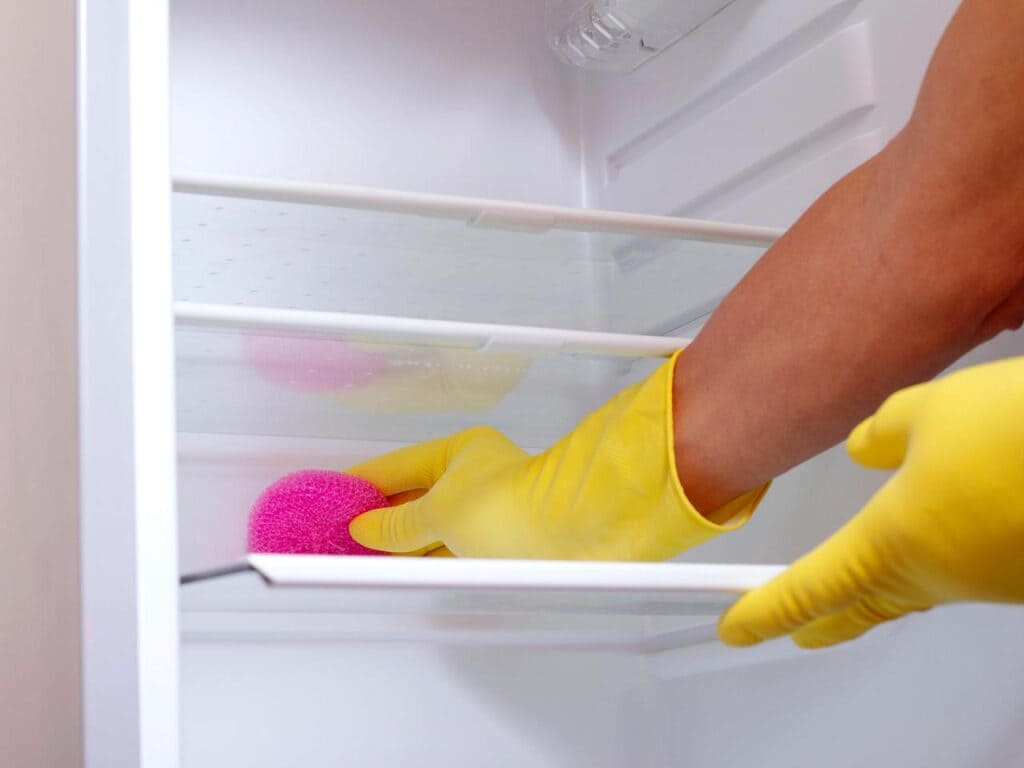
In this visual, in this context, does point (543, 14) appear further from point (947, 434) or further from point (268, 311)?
point (947, 434)

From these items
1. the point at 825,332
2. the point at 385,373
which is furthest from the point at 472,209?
the point at 825,332

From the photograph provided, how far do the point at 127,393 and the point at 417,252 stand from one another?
537mm

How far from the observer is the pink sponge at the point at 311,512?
50.0 inches

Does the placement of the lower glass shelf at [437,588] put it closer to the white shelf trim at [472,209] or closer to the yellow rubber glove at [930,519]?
the yellow rubber glove at [930,519]

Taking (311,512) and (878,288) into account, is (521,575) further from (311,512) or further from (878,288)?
(311,512)

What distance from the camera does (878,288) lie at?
82 cm

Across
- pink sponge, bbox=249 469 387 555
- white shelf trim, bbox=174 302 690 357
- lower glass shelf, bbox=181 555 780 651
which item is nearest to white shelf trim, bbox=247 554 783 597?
lower glass shelf, bbox=181 555 780 651

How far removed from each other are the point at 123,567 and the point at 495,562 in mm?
179

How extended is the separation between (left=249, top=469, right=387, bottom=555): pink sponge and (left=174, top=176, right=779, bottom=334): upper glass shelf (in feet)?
0.88

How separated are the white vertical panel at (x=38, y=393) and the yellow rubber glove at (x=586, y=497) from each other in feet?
1.41

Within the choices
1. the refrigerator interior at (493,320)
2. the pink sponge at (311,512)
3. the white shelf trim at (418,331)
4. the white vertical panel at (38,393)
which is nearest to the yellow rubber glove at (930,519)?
the refrigerator interior at (493,320)

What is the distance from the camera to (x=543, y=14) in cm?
159

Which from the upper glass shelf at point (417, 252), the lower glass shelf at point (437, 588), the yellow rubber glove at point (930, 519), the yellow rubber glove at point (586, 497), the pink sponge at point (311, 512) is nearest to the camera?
the yellow rubber glove at point (930, 519)

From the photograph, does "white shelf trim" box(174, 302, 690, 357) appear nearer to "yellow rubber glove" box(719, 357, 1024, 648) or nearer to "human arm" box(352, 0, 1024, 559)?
"human arm" box(352, 0, 1024, 559)
